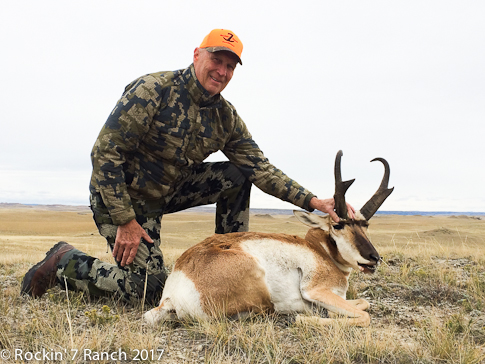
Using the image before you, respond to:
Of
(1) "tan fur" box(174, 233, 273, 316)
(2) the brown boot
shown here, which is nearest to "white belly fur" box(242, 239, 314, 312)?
(1) "tan fur" box(174, 233, 273, 316)

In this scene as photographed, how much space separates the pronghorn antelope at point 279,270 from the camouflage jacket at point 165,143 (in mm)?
845

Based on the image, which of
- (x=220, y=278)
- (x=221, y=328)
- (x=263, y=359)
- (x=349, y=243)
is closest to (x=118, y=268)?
(x=220, y=278)

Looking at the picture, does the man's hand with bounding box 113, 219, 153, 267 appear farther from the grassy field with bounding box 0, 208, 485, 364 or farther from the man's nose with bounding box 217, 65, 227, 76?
the man's nose with bounding box 217, 65, 227, 76

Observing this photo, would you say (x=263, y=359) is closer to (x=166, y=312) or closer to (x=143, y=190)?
(x=166, y=312)

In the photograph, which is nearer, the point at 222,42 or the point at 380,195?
the point at 222,42

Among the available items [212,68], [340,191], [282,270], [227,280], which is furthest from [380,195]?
[212,68]

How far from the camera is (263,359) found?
313 centimetres

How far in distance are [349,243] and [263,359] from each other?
83.3 inches

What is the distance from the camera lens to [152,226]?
544 centimetres

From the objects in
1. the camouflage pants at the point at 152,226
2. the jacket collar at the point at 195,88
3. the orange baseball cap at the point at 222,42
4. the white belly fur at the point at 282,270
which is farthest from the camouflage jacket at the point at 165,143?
the white belly fur at the point at 282,270

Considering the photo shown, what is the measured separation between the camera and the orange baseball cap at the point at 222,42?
16.5 feet

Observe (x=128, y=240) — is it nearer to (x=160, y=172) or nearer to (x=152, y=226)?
(x=152, y=226)

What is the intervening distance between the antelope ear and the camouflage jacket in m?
0.52

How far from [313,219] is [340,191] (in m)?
0.51
